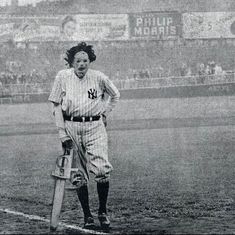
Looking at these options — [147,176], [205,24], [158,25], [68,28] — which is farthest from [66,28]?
[147,176]

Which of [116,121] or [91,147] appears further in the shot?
[116,121]

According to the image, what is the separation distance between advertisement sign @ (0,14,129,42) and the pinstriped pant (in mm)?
33016

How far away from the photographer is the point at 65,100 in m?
6.04

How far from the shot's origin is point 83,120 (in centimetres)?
603

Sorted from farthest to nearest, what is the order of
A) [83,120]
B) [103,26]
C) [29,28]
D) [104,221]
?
1. [103,26]
2. [29,28]
3. [83,120]
4. [104,221]

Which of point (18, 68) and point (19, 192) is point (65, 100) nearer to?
point (19, 192)

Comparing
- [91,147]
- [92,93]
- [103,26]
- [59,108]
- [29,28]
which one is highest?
[103,26]

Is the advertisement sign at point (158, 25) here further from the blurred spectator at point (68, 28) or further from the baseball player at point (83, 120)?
the baseball player at point (83, 120)

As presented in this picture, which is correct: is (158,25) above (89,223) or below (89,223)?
above

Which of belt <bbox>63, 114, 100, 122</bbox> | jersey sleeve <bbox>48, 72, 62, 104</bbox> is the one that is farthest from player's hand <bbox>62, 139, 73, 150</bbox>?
jersey sleeve <bbox>48, 72, 62, 104</bbox>

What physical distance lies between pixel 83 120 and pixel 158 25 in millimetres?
35088

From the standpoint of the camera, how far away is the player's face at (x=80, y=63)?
19.9 ft

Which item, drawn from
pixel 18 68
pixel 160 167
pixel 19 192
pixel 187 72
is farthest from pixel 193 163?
pixel 18 68

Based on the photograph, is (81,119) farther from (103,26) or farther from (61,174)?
(103,26)
